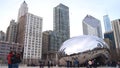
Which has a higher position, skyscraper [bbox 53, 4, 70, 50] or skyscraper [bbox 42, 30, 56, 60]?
skyscraper [bbox 53, 4, 70, 50]

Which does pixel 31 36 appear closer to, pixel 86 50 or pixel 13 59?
pixel 86 50

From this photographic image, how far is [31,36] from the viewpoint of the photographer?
119 m

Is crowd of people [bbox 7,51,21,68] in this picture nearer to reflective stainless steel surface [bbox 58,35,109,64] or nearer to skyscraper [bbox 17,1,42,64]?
reflective stainless steel surface [bbox 58,35,109,64]

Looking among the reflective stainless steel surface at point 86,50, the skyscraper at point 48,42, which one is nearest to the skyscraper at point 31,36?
the skyscraper at point 48,42

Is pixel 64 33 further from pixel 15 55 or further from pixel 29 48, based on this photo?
pixel 15 55

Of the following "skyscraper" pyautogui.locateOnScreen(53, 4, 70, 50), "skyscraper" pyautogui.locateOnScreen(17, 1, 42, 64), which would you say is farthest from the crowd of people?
"skyscraper" pyautogui.locateOnScreen(53, 4, 70, 50)

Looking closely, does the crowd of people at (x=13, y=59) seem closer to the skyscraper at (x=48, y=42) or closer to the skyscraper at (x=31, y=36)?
the skyscraper at (x=31, y=36)

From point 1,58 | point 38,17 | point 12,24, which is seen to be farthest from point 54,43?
point 1,58

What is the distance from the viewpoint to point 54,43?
13638 centimetres

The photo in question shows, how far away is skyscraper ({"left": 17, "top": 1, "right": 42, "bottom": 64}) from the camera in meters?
111

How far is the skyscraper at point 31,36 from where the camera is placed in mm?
111275

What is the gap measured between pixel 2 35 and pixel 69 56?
474 feet

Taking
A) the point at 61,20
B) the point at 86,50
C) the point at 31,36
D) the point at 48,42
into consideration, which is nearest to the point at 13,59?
the point at 86,50

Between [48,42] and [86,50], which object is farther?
[48,42]
